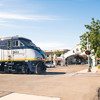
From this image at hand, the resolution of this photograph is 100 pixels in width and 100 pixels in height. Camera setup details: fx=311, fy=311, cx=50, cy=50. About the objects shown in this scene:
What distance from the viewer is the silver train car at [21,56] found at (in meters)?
34.9

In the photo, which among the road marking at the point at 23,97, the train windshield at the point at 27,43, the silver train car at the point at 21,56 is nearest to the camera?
the road marking at the point at 23,97

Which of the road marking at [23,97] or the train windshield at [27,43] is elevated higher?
the train windshield at [27,43]

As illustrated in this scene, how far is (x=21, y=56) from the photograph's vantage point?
3544cm

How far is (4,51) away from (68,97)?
70.2ft

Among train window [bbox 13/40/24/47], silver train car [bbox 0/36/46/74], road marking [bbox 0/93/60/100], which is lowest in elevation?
road marking [bbox 0/93/60/100]

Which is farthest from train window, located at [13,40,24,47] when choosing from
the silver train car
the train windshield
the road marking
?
the road marking

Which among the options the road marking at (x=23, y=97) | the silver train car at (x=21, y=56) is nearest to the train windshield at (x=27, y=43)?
the silver train car at (x=21, y=56)

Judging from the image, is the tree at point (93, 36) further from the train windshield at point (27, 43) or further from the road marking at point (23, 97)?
the road marking at point (23, 97)

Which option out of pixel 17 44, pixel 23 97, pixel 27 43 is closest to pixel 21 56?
pixel 17 44

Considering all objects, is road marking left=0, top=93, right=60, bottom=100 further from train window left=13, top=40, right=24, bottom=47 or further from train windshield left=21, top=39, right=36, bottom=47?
train window left=13, top=40, right=24, bottom=47

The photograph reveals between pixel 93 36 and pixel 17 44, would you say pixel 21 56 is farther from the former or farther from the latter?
pixel 93 36

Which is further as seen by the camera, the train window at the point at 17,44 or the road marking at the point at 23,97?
the train window at the point at 17,44

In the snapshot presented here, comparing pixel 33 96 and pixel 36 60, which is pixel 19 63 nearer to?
pixel 36 60

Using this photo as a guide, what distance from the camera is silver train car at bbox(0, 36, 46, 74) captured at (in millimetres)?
34906
